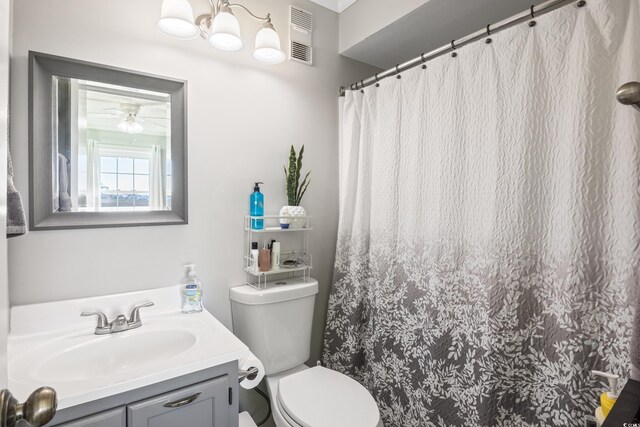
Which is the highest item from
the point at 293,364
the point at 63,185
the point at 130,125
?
the point at 130,125

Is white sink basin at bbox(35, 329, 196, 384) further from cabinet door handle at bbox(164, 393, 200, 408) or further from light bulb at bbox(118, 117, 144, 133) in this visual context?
light bulb at bbox(118, 117, 144, 133)

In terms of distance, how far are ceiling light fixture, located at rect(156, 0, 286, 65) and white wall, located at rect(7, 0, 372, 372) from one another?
0.11m

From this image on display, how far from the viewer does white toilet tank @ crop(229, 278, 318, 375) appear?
1.53 meters

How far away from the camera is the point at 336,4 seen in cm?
193

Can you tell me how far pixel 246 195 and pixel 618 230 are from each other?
1.48m

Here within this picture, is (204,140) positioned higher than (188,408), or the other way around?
(204,140)

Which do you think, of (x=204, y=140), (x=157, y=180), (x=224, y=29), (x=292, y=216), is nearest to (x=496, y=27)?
(x=224, y=29)

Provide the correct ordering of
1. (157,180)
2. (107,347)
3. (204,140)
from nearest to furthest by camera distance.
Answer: (107,347) → (157,180) → (204,140)

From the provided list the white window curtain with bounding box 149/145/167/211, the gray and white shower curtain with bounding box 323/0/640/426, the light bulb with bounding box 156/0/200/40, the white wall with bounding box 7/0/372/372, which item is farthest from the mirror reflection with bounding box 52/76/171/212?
the gray and white shower curtain with bounding box 323/0/640/426

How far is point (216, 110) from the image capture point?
5.15 ft

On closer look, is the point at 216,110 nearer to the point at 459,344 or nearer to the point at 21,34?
the point at 21,34

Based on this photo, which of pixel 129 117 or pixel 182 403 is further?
pixel 129 117

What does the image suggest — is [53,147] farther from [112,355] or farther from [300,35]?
[300,35]

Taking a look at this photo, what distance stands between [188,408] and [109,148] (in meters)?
1.04
